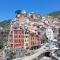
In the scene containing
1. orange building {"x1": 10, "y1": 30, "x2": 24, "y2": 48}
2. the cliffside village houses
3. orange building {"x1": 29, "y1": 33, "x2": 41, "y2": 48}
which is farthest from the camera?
orange building {"x1": 29, "y1": 33, "x2": 41, "y2": 48}

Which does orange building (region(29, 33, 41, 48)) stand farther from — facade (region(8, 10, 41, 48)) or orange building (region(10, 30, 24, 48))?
orange building (region(10, 30, 24, 48))

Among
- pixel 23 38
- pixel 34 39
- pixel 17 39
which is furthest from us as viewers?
pixel 34 39

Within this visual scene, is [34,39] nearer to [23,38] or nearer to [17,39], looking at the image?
[23,38]

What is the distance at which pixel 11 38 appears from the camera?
71.2 meters

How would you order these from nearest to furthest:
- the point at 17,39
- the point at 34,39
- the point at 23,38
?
Answer: the point at 17,39 < the point at 23,38 < the point at 34,39

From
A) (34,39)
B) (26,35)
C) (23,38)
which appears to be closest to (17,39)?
(23,38)

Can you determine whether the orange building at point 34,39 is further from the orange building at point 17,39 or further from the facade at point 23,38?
the orange building at point 17,39

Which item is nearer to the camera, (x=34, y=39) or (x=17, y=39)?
(x=17, y=39)

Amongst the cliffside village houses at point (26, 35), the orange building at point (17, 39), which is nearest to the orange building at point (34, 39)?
the cliffside village houses at point (26, 35)

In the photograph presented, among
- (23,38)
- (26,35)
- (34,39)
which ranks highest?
(26,35)

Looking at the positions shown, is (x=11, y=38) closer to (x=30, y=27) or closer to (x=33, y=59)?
(x=30, y=27)

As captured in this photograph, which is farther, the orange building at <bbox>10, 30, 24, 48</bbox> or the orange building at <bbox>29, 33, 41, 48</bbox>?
the orange building at <bbox>29, 33, 41, 48</bbox>

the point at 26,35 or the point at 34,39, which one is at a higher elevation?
the point at 26,35

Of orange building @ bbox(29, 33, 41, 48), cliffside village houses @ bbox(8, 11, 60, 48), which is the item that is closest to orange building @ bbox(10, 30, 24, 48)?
cliffside village houses @ bbox(8, 11, 60, 48)
